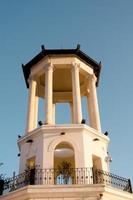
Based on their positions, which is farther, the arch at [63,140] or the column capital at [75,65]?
the column capital at [75,65]

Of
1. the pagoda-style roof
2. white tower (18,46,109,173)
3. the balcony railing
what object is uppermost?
the pagoda-style roof

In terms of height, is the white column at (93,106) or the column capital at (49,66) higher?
the column capital at (49,66)

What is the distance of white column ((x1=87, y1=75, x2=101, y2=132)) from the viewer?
764 inches

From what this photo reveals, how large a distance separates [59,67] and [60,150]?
5371 millimetres

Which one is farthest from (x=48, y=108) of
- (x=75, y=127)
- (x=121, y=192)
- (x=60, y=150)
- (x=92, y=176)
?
(x=121, y=192)

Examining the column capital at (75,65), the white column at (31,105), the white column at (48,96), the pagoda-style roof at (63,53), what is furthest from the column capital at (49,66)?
the white column at (31,105)

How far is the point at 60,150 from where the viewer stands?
65.7ft

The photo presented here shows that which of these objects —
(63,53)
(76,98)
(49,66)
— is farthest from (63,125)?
(63,53)

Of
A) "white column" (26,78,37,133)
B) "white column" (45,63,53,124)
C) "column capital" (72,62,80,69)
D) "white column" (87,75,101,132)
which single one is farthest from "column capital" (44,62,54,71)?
"white column" (87,75,101,132)

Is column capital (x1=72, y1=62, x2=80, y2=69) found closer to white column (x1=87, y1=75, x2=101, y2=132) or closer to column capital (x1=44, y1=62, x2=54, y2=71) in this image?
column capital (x1=44, y1=62, x2=54, y2=71)

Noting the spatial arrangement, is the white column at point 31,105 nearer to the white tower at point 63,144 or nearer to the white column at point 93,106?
the white tower at point 63,144

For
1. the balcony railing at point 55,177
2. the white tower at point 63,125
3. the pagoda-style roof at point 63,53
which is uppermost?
the pagoda-style roof at point 63,53

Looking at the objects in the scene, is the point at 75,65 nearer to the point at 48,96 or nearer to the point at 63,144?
the point at 48,96

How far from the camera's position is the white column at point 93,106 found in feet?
63.6
